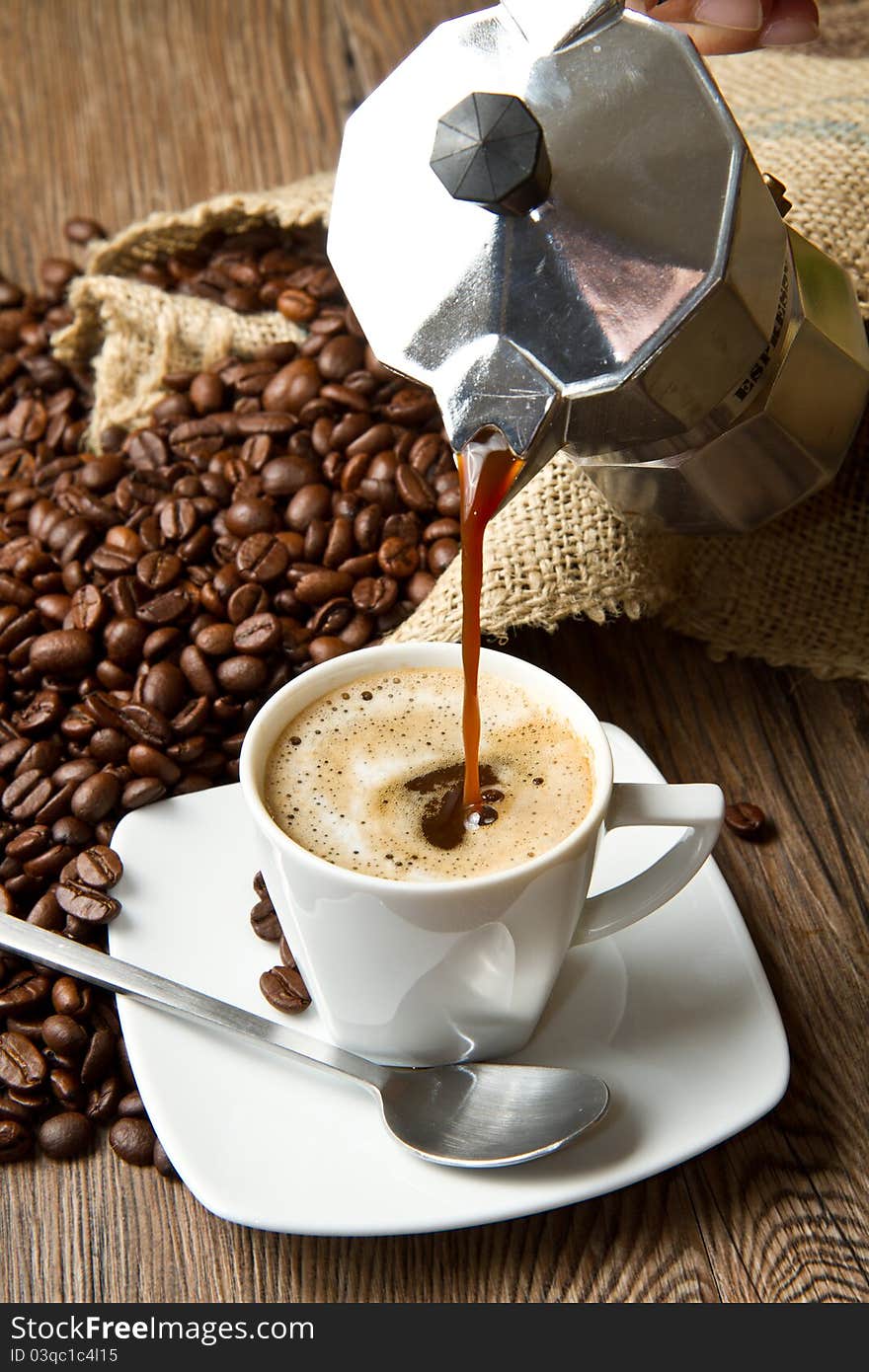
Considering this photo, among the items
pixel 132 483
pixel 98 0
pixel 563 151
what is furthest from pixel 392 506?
pixel 98 0

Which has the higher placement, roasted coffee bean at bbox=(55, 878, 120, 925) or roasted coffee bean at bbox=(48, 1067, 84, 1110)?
roasted coffee bean at bbox=(55, 878, 120, 925)

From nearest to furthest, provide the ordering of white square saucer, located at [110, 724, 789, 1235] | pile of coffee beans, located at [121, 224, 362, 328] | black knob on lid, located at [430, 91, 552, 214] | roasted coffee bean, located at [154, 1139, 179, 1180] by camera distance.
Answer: black knob on lid, located at [430, 91, 552, 214]
white square saucer, located at [110, 724, 789, 1235]
roasted coffee bean, located at [154, 1139, 179, 1180]
pile of coffee beans, located at [121, 224, 362, 328]

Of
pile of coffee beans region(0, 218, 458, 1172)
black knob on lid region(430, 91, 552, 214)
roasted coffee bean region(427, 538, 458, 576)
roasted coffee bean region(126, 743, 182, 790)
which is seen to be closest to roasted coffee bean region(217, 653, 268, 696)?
pile of coffee beans region(0, 218, 458, 1172)

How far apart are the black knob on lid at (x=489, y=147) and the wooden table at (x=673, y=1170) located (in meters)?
0.72

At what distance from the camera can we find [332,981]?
0.99 metres

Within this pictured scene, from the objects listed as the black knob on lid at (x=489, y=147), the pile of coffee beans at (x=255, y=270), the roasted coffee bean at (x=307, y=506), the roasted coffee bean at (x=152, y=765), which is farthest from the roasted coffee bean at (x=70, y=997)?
the pile of coffee beans at (x=255, y=270)

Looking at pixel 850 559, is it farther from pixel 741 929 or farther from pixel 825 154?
pixel 741 929

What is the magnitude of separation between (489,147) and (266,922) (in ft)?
2.07

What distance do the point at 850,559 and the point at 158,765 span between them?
768 millimetres

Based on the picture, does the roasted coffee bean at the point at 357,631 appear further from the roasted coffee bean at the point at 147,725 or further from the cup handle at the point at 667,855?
the cup handle at the point at 667,855

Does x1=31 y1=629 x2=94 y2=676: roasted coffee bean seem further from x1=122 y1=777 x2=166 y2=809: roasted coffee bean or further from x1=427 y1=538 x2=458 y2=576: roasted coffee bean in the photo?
x1=427 y1=538 x2=458 y2=576: roasted coffee bean

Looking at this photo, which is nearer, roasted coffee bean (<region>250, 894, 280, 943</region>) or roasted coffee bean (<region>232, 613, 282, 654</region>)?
roasted coffee bean (<region>250, 894, 280, 943</region>)

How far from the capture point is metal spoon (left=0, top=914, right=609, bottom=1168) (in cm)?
96

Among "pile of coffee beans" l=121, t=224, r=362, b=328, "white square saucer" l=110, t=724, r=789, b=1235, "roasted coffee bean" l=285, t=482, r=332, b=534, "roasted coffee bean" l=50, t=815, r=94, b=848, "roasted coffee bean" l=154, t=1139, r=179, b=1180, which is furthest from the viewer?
"pile of coffee beans" l=121, t=224, r=362, b=328
